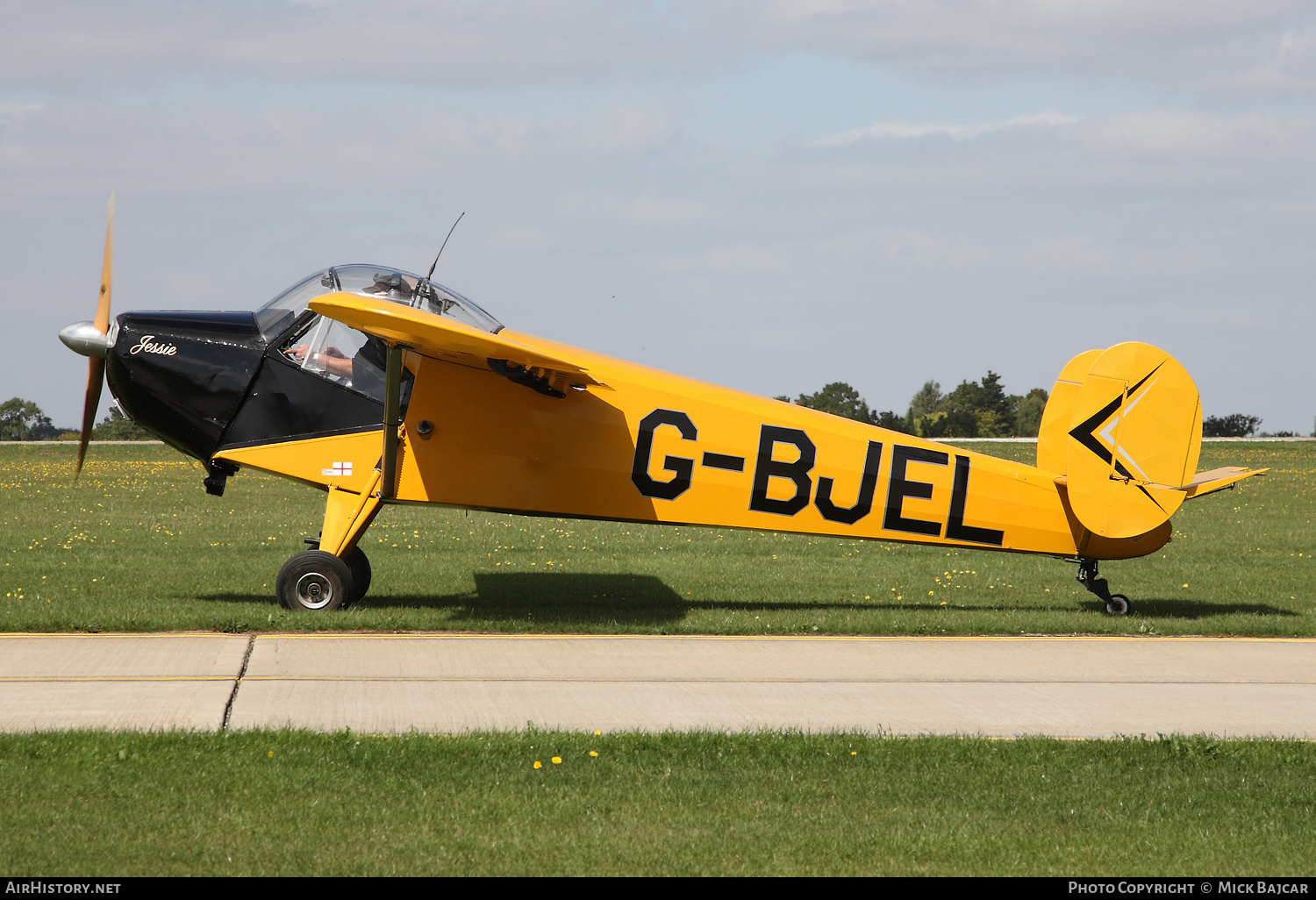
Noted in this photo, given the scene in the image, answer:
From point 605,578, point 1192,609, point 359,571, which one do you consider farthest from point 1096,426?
point 359,571

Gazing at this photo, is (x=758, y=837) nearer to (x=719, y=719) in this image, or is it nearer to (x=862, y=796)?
(x=862, y=796)

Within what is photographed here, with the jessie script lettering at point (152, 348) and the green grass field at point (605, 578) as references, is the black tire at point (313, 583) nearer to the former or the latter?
the green grass field at point (605, 578)

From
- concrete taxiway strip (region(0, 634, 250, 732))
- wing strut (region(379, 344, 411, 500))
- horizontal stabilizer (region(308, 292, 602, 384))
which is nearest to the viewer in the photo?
concrete taxiway strip (region(0, 634, 250, 732))

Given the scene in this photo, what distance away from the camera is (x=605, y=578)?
1342 centimetres

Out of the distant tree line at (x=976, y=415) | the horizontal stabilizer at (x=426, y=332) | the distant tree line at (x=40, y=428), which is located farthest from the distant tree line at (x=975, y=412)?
the horizontal stabilizer at (x=426, y=332)

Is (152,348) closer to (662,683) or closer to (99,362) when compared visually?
(99,362)

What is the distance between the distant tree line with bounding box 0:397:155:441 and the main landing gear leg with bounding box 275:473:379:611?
96.4 ft

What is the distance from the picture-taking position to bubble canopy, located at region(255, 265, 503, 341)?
33.8 feet

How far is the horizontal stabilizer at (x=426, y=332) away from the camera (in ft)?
27.4

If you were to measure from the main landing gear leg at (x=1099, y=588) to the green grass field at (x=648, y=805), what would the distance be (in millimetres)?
4616

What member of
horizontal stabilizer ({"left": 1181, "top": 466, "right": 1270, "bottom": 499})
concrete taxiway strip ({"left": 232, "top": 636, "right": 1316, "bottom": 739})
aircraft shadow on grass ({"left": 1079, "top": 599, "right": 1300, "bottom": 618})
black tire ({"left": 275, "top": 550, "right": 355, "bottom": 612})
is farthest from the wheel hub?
horizontal stabilizer ({"left": 1181, "top": 466, "right": 1270, "bottom": 499})

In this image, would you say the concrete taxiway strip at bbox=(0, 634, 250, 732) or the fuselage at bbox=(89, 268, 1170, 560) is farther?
the fuselage at bbox=(89, 268, 1170, 560)

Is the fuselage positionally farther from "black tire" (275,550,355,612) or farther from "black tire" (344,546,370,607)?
"black tire" (344,546,370,607)

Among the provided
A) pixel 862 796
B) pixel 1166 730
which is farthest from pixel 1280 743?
pixel 862 796
